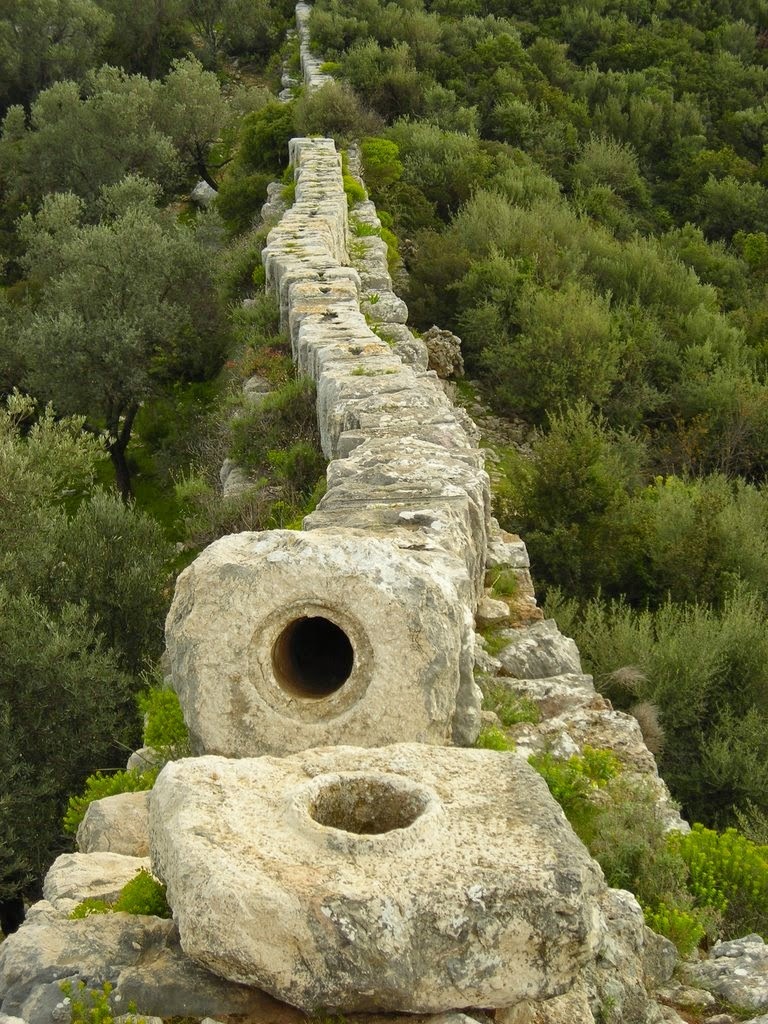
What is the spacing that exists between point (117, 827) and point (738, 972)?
259 cm

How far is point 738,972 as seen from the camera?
3.83 meters

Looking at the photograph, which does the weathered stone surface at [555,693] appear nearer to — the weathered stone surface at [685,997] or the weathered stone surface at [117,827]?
the weathered stone surface at [685,997]

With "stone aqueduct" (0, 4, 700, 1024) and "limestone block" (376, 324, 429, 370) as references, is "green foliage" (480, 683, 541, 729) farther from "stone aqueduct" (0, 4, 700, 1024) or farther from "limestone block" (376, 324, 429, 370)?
"limestone block" (376, 324, 429, 370)

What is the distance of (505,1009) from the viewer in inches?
119

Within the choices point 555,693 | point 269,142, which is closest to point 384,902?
point 555,693

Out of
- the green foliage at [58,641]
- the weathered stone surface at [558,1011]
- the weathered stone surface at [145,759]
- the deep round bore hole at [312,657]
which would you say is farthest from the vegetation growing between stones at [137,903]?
the green foliage at [58,641]

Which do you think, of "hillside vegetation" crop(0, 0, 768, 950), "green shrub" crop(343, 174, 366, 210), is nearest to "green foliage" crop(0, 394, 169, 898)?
"hillside vegetation" crop(0, 0, 768, 950)

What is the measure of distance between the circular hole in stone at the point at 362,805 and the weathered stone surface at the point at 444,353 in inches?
399

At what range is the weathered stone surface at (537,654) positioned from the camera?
19.1 feet

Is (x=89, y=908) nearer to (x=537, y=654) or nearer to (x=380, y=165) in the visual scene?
(x=537, y=654)

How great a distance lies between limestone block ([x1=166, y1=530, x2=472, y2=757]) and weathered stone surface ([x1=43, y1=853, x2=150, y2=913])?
0.54 metres

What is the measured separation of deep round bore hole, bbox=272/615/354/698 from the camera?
4277 mm

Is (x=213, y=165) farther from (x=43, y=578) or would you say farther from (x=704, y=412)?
(x=43, y=578)

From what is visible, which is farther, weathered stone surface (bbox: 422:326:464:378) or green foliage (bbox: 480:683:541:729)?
weathered stone surface (bbox: 422:326:464:378)
